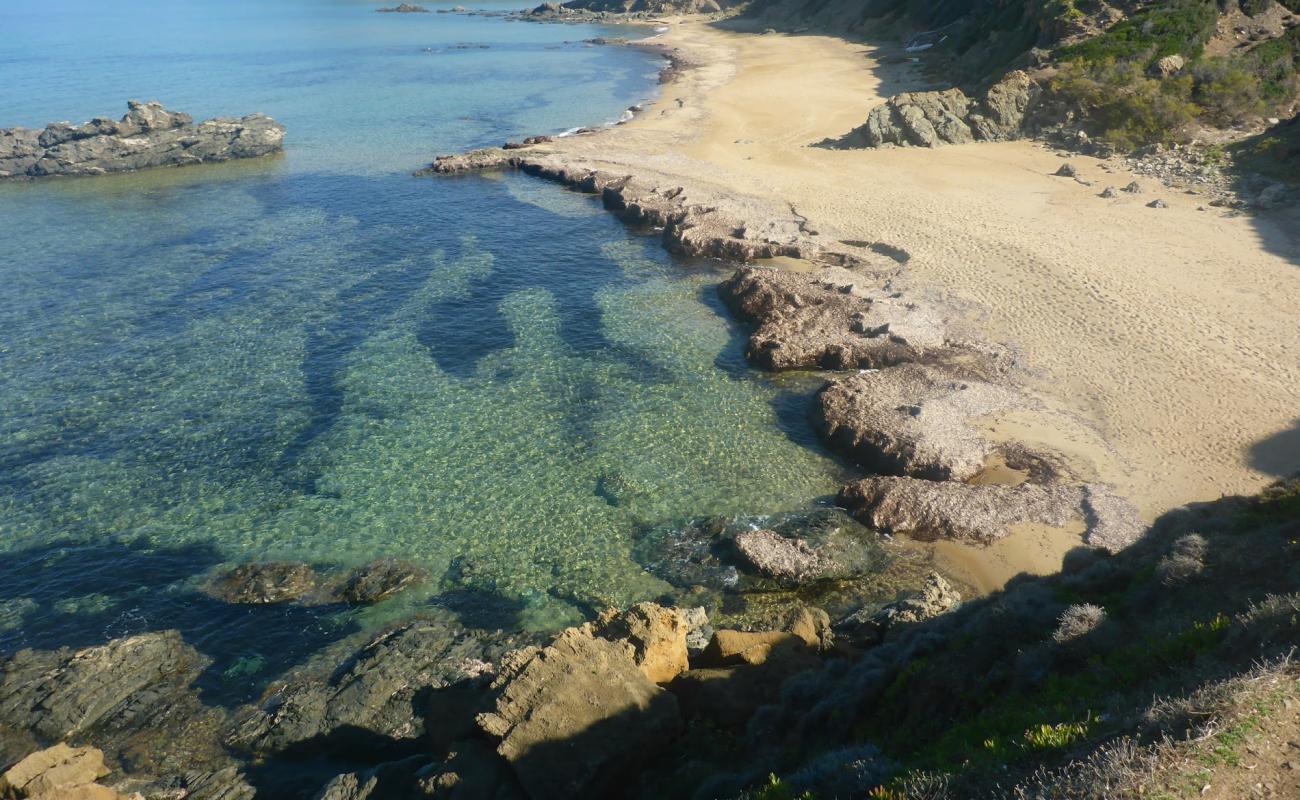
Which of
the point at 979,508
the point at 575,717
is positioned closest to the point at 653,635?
the point at 575,717

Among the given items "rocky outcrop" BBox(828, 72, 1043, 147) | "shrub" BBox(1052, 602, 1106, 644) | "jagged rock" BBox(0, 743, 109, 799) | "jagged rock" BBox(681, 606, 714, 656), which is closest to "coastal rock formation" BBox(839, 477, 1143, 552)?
"jagged rock" BBox(681, 606, 714, 656)

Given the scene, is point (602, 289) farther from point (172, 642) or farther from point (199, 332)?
point (172, 642)

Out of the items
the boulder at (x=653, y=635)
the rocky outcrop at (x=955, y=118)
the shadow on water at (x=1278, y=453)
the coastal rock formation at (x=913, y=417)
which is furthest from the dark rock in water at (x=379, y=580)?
the rocky outcrop at (x=955, y=118)

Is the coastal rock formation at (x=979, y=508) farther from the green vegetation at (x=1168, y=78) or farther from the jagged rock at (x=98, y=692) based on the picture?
the green vegetation at (x=1168, y=78)

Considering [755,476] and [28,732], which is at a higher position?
[755,476]

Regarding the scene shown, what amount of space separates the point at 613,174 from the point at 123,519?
3464cm

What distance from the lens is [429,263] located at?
3703cm

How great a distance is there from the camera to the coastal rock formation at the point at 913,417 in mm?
20828

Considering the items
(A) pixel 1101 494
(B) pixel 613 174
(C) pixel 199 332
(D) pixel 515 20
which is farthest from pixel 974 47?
(D) pixel 515 20

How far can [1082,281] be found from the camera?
29.4m

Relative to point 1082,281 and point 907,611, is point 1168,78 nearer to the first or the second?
point 1082,281

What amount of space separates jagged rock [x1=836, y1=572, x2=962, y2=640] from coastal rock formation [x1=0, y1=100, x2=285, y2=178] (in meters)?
56.4

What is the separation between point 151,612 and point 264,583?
2.40m

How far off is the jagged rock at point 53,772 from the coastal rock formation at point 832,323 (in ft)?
68.3
